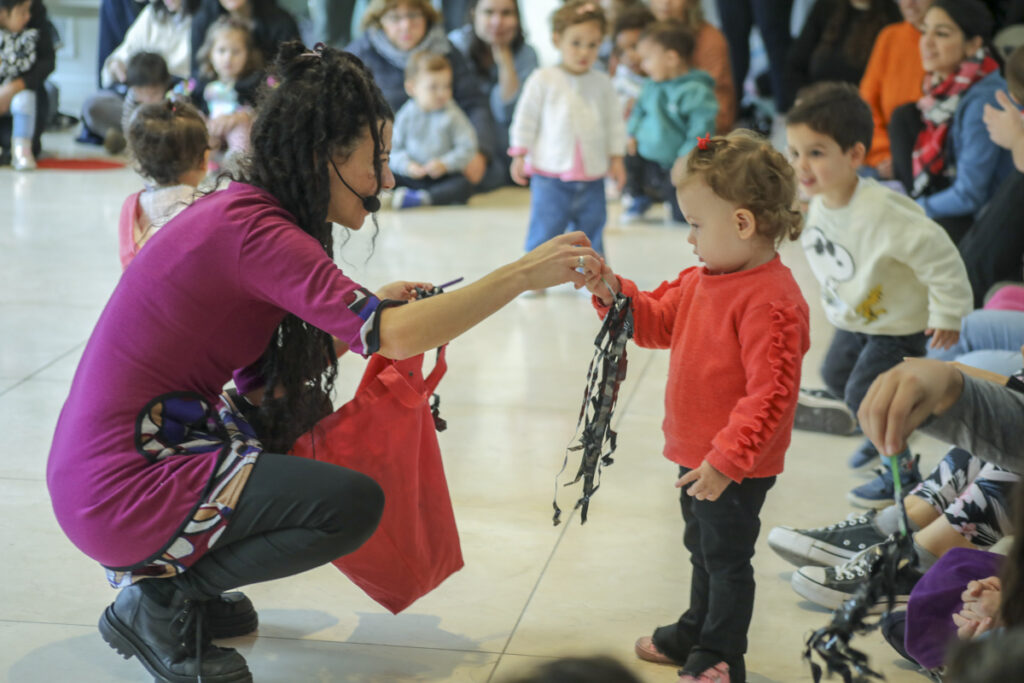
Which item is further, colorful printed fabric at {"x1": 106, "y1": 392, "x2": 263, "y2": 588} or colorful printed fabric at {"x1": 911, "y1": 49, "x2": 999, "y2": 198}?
colorful printed fabric at {"x1": 911, "y1": 49, "x2": 999, "y2": 198}

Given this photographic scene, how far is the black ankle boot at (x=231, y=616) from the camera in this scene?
240 centimetres

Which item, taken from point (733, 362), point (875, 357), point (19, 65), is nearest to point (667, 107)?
point (875, 357)

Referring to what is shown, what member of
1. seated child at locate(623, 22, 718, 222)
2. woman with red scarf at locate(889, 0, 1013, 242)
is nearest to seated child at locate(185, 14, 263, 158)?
seated child at locate(623, 22, 718, 222)

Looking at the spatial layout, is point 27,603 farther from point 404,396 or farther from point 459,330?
point 459,330

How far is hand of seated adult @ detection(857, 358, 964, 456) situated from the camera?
60.6 inches

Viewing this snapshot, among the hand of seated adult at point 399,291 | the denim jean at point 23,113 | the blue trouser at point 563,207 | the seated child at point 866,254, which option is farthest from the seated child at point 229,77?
the hand of seated adult at point 399,291

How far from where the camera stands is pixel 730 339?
219 centimetres

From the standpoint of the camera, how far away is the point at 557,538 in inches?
115

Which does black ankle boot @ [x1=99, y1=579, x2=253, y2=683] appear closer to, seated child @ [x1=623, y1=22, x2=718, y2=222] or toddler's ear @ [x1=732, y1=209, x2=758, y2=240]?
toddler's ear @ [x1=732, y1=209, x2=758, y2=240]

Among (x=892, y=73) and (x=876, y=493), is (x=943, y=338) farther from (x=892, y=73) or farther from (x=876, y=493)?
(x=892, y=73)

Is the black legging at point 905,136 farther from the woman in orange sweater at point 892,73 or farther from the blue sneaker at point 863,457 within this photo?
the blue sneaker at point 863,457

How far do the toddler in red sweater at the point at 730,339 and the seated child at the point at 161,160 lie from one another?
1452 mm

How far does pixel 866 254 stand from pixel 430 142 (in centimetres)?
468

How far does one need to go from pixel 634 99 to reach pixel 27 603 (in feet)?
18.5
